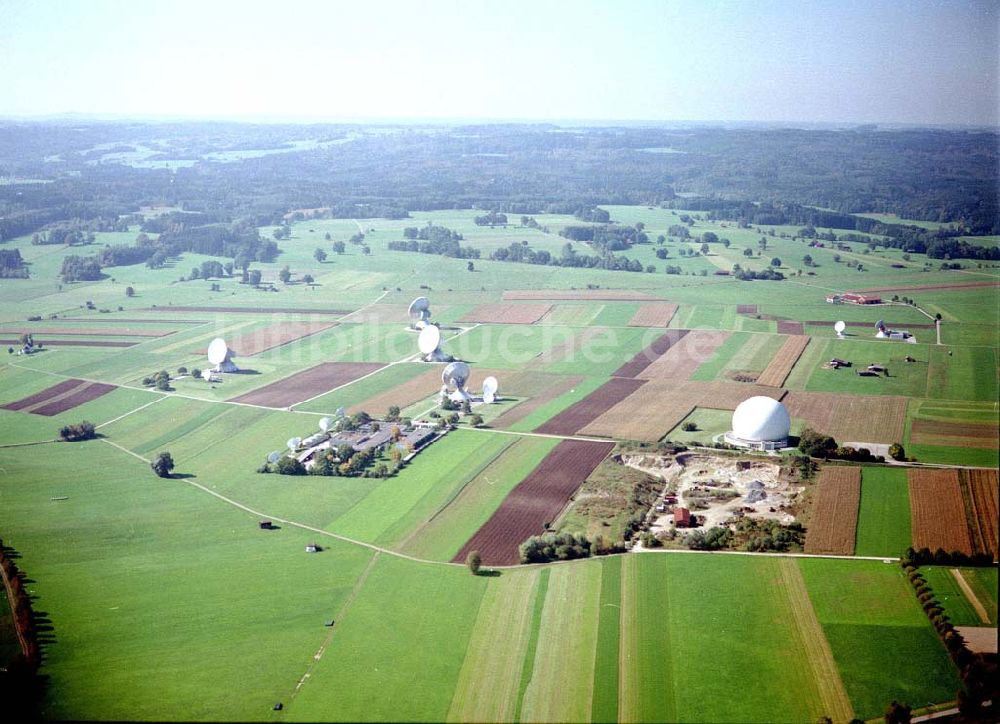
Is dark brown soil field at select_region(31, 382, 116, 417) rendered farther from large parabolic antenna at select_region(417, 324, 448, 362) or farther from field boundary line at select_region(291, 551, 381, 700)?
field boundary line at select_region(291, 551, 381, 700)

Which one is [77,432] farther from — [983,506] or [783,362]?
[983,506]

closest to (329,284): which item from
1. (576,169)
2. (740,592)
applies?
(740,592)

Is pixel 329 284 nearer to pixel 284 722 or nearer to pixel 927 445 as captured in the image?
pixel 927 445

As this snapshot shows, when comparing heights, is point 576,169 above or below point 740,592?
above

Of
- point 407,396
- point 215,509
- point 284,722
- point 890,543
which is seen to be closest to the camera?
point 284,722

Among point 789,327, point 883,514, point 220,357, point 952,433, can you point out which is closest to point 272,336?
point 220,357

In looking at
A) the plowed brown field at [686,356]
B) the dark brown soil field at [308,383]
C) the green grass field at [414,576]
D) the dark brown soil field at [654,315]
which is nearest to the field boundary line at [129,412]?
the green grass field at [414,576]
